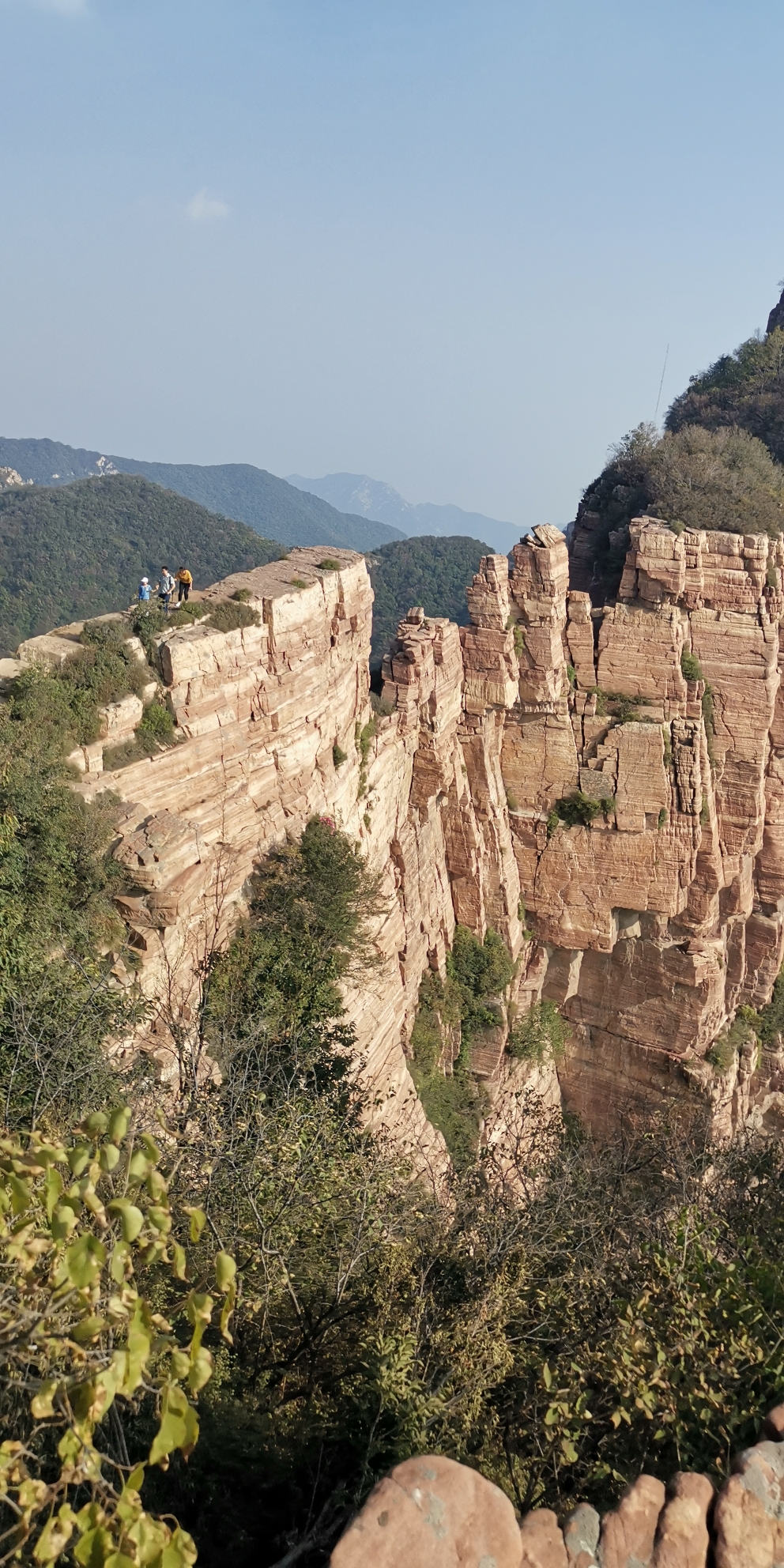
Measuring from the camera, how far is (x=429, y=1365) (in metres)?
9.72

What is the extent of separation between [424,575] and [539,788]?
66.4m

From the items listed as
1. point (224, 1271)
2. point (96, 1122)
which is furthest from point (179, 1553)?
point (96, 1122)

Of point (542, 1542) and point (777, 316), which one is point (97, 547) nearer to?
point (777, 316)

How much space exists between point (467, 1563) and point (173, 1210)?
5468mm

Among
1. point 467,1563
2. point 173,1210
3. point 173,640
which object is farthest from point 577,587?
point 467,1563

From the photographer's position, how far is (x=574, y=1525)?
5.99m

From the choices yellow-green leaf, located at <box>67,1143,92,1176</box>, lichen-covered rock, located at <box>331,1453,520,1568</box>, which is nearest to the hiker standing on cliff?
yellow-green leaf, located at <box>67,1143,92,1176</box>

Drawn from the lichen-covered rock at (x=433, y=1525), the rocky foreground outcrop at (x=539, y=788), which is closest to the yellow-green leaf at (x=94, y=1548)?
the lichen-covered rock at (x=433, y=1525)

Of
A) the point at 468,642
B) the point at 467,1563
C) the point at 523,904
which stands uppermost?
the point at 468,642

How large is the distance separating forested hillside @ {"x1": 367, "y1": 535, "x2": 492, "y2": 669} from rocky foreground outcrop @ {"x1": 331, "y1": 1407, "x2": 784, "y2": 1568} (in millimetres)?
66955

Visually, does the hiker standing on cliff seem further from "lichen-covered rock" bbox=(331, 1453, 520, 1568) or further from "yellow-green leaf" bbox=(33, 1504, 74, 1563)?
"yellow-green leaf" bbox=(33, 1504, 74, 1563)

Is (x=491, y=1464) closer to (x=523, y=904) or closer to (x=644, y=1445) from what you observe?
(x=644, y=1445)

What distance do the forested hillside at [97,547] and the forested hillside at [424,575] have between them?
45.1 feet

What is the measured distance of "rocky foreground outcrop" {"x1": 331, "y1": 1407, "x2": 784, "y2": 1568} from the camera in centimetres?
536
